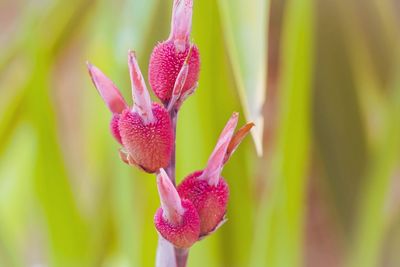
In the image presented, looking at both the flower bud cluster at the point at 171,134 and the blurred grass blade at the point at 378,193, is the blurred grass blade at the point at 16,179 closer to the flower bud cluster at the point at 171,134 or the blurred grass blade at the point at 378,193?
the blurred grass blade at the point at 378,193

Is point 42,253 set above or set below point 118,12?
below

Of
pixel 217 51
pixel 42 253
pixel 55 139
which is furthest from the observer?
pixel 42 253

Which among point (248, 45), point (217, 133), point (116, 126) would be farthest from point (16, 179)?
point (116, 126)

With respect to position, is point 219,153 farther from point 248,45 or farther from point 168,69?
point 248,45

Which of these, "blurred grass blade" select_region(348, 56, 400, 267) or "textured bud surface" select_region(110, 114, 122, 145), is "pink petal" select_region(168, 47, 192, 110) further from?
"blurred grass blade" select_region(348, 56, 400, 267)

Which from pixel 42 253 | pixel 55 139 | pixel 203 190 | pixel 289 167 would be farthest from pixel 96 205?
pixel 203 190

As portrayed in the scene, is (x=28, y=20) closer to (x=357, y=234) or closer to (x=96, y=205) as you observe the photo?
(x=96, y=205)
